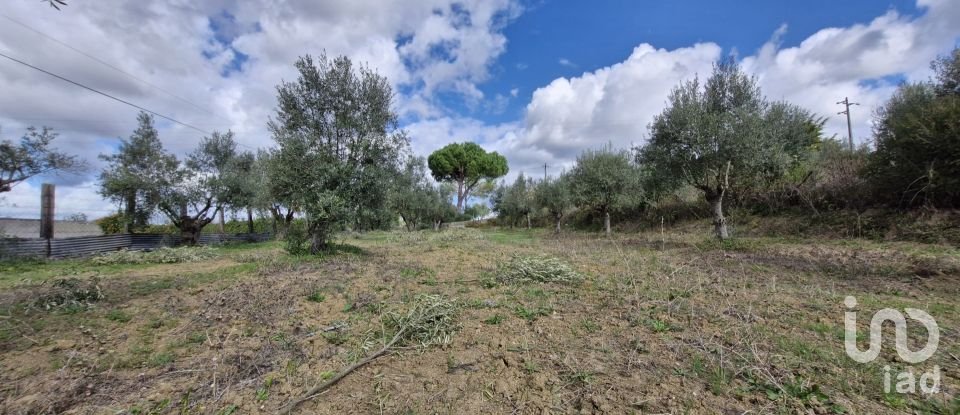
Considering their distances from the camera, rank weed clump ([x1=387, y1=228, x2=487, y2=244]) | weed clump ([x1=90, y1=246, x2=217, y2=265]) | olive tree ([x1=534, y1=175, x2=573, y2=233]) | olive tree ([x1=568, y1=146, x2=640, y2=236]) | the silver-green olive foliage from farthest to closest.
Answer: the silver-green olive foliage < olive tree ([x1=534, y1=175, x2=573, y2=233]) < olive tree ([x1=568, y1=146, x2=640, y2=236]) < weed clump ([x1=387, y1=228, x2=487, y2=244]) < weed clump ([x1=90, y1=246, x2=217, y2=265])

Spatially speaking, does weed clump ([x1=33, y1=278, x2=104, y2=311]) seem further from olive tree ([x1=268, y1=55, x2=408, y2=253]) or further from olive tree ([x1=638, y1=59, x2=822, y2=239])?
olive tree ([x1=638, y1=59, x2=822, y2=239])

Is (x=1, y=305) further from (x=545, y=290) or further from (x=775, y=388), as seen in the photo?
(x=775, y=388)

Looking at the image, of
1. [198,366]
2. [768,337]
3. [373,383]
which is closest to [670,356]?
[768,337]

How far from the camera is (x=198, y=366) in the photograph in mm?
3572

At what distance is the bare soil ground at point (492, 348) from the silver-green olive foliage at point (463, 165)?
38394 millimetres

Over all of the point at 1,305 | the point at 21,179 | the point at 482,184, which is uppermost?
the point at 482,184

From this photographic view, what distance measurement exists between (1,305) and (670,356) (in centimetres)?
977

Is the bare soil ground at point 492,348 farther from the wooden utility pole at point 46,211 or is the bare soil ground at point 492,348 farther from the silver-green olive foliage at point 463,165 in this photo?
the silver-green olive foliage at point 463,165

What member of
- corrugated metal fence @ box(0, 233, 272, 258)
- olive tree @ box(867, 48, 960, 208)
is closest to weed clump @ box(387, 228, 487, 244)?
corrugated metal fence @ box(0, 233, 272, 258)

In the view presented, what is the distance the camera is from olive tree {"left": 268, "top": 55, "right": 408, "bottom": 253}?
11539 millimetres

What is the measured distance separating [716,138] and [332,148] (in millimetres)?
14336

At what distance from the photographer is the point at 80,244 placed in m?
13.5

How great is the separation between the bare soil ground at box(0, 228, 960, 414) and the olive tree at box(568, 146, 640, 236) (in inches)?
637

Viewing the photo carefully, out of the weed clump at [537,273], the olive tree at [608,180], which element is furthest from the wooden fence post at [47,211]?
the olive tree at [608,180]
